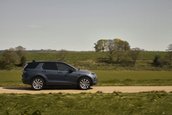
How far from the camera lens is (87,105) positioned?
13.0 meters

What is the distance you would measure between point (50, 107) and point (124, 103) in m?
2.67

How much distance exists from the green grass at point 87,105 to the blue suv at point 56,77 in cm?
498

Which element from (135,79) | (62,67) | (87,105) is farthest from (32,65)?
(135,79)

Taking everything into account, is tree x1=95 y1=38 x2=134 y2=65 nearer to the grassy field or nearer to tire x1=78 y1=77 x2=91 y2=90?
the grassy field

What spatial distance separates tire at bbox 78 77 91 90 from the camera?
65.9ft

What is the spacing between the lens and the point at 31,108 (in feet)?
41.5

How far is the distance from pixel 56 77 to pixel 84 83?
156 cm

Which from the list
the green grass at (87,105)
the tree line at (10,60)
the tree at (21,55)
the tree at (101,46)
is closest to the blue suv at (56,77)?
the green grass at (87,105)

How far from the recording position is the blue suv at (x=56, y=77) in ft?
65.8

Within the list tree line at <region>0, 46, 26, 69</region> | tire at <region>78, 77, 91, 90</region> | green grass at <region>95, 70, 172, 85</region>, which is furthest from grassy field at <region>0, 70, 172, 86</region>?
tree line at <region>0, 46, 26, 69</region>

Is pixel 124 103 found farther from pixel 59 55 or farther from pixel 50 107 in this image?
pixel 59 55

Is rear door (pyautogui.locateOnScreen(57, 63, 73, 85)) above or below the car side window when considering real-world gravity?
below

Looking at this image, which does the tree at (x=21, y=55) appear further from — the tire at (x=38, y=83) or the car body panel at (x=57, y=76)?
the tire at (x=38, y=83)

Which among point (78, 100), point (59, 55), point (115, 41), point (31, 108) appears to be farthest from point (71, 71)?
point (115, 41)
